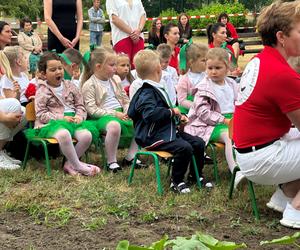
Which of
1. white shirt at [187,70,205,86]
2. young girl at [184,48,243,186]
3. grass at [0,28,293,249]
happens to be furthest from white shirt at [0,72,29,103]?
young girl at [184,48,243,186]

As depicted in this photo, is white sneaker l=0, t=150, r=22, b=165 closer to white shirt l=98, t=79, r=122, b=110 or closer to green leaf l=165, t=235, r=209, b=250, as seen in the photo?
white shirt l=98, t=79, r=122, b=110

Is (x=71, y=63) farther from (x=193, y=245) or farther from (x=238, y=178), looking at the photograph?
(x=193, y=245)

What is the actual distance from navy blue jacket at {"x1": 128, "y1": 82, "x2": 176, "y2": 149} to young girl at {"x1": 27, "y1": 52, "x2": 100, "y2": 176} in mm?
763

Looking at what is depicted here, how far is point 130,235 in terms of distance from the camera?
12.7ft

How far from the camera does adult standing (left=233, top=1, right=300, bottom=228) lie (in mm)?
3863

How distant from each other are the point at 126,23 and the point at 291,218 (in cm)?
452

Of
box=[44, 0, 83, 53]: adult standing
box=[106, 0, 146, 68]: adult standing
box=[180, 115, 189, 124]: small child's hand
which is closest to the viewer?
box=[180, 115, 189, 124]: small child's hand

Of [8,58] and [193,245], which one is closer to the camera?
[193,245]

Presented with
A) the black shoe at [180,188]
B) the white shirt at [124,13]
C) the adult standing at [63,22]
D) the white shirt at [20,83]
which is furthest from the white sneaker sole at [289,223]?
the white shirt at [124,13]

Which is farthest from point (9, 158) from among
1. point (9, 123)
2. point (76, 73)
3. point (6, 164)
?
point (76, 73)

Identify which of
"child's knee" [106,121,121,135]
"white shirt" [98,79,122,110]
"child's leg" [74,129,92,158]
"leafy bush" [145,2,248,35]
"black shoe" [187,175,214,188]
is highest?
"white shirt" [98,79,122,110]

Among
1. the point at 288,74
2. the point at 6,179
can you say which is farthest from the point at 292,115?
the point at 6,179

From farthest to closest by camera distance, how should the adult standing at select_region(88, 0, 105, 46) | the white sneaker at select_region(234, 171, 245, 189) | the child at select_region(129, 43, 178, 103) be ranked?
the adult standing at select_region(88, 0, 105, 46) → the child at select_region(129, 43, 178, 103) → the white sneaker at select_region(234, 171, 245, 189)

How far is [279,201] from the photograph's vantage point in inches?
169
